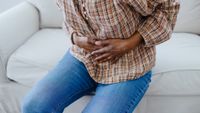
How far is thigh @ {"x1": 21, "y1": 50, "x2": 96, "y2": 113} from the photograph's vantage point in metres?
0.95

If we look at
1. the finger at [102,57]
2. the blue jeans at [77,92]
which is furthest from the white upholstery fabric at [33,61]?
the finger at [102,57]

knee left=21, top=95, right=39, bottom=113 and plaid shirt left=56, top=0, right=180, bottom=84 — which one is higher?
plaid shirt left=56, top=0, right=180, bottom=84

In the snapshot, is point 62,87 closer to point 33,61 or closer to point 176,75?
point 33,61

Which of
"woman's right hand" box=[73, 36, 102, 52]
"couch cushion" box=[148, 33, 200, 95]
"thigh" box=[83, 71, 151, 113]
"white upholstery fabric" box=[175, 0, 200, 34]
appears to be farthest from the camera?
"white upholstery fabric" box=[175, 0, 200, 34]

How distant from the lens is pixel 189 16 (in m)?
1.55

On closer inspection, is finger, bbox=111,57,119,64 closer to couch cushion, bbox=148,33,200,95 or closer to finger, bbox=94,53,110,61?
finger, bbox=94,53,110,61

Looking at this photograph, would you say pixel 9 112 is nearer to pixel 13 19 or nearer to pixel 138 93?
pixel 13 19

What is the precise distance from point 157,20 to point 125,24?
112 millimetres

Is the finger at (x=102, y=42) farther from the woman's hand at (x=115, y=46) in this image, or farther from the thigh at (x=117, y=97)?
the thigh at (x=117, y=97)

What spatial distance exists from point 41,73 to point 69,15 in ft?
1.23

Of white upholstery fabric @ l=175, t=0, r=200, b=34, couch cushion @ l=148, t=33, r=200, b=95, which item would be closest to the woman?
couch cushion @ l=148, t=33, r=200, b=95

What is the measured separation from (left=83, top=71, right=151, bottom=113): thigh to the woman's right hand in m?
0.14

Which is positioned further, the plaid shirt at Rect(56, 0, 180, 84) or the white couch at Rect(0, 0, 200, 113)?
the white couch at Rect(0, 0, 200, 113)

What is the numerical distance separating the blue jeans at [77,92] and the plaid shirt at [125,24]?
0.03m
